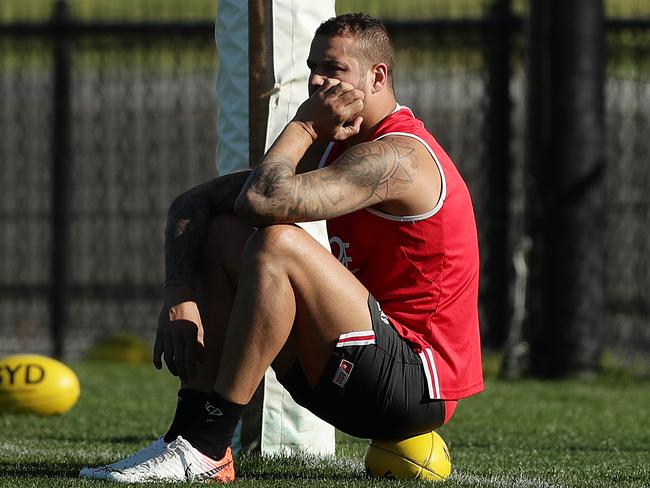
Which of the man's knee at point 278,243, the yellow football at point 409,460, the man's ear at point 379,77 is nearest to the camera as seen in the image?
the man's knee at point 278,243

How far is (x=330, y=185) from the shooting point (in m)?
3.75

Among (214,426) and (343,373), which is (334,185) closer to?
(343,373)

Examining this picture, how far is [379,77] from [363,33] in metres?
0.15

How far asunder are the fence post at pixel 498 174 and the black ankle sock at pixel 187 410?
5277mm

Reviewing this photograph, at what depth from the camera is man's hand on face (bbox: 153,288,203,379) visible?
13.1 ft

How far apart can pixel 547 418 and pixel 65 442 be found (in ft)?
8.24

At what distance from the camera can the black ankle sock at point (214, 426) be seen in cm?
387

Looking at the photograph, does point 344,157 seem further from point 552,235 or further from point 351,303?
point 552,235

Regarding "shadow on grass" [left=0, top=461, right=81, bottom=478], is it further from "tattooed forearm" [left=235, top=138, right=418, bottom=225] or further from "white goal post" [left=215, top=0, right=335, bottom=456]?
"tattooed forearm" [left=235, top=138, right=418, bottom=225]

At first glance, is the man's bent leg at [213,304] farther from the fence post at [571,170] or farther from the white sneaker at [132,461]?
the fence post at [571,170]

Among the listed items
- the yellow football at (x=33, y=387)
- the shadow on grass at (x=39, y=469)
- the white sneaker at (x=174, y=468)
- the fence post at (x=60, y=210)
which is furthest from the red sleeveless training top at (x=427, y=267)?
the fence post at (x=60, y=210)

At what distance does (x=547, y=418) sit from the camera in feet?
21.1

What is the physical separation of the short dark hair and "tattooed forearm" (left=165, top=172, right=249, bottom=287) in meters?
0.65

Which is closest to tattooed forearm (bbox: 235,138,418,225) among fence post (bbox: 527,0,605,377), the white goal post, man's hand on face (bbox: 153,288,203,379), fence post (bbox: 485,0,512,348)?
man's hand on face (bbox: 153,288,203,379)
